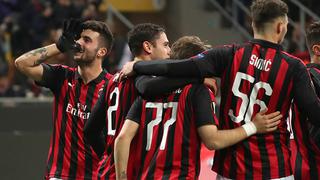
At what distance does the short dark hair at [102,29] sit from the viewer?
7184 mm

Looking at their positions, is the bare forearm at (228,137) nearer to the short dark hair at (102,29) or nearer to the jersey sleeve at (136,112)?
the jersey sleeve at (136,112)

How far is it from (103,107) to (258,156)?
1262mm

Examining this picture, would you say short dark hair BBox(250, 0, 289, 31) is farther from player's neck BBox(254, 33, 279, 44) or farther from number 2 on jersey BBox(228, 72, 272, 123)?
number 2 on jersey BBox(228, 72, 272, 123)

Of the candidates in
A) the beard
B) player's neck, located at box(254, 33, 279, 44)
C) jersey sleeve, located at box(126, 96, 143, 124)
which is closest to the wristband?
player's neck, located at box(254, 33, 279, 44)

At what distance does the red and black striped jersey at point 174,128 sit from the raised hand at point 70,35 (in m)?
1.39

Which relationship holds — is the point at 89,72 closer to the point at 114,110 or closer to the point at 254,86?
the point at 114,110

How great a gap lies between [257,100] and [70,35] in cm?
192

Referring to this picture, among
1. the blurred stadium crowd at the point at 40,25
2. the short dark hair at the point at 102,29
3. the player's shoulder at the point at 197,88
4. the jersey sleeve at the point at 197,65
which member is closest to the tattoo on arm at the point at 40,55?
the short dark hair at the point at 102,29

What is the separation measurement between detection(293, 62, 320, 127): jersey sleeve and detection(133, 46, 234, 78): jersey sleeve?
44 cm

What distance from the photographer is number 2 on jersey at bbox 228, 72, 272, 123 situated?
5547mm

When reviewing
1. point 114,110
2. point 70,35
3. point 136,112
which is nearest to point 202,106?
point 136,112

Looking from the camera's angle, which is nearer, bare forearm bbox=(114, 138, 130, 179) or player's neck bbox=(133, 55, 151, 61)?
bare forearm bbox=(114, 138, 130, 179)

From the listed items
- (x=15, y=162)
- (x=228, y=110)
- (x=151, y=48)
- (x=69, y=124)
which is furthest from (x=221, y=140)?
(x=15, y=162)

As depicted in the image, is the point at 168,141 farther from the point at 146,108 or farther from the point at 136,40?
the point at 136,40
